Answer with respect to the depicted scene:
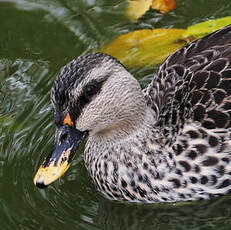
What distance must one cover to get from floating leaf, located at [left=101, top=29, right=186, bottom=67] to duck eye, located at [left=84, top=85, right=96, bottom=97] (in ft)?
5.95

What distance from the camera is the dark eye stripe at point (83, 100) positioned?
14.2ft

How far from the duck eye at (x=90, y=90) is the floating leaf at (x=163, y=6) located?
2.59m

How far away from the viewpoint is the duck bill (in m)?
4.47

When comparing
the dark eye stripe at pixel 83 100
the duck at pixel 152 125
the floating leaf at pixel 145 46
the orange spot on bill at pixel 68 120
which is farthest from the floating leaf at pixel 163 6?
the orange spot on bill at pixel 68 120

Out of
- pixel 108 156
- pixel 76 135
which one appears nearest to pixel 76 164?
pixel 108 156

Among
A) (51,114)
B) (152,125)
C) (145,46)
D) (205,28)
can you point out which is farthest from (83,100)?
(205,28)

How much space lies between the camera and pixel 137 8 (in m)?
6.86

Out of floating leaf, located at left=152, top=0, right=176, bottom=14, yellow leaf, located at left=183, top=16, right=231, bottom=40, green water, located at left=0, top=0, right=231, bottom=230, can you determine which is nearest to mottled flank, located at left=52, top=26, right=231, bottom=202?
green water, located at left=0, top=0, right=231, bottom=230

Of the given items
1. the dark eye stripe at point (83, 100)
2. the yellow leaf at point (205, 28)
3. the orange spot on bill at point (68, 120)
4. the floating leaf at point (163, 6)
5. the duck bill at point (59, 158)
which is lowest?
the yellow leaf at point (205, 28)

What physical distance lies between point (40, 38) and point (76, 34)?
360 mm

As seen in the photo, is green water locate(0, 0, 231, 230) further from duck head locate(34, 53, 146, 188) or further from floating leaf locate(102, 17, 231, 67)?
duck head locate(34, 53, 146, 188)

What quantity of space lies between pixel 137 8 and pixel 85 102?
2.72 meters

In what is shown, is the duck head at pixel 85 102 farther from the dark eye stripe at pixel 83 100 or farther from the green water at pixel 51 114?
the green water at pixel 51 114

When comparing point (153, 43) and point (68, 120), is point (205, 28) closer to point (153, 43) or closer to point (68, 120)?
point (153, 43)
